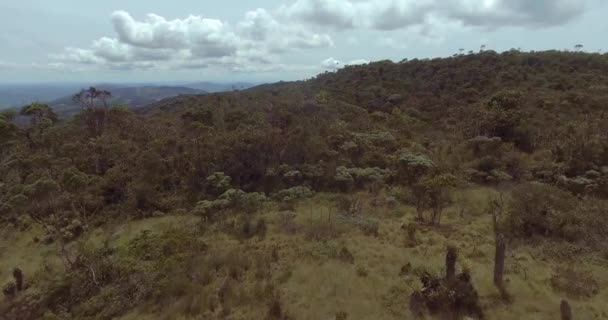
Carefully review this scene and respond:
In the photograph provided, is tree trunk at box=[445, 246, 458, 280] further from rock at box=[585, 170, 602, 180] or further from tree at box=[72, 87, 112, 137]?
tree at box=[72, 87, 112, 137]

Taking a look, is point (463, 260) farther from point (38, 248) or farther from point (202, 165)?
point (38, 248)

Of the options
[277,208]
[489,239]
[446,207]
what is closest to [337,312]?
[489,239]

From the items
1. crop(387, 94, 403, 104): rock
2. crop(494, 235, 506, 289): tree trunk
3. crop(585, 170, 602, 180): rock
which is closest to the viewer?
crop(494, 235, 506, 289): tree trunk

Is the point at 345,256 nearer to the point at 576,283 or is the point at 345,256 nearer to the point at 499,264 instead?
the point at 499,264

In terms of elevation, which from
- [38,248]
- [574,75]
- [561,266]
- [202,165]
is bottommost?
[38,248]

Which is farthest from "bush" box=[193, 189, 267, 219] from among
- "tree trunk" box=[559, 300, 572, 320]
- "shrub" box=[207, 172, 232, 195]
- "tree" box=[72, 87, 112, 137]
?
"tree" box=[72, 87, 112, 137]
